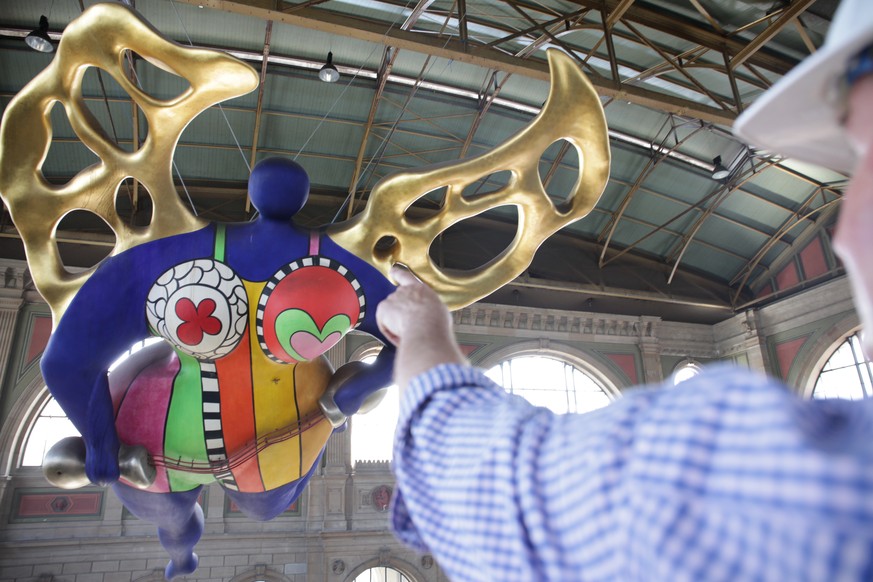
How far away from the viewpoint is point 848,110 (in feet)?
2.09

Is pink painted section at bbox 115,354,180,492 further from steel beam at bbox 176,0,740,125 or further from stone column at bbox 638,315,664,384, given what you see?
stone column at bbox 638,315,664,384

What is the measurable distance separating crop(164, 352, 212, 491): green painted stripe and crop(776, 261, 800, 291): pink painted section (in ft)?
46.1

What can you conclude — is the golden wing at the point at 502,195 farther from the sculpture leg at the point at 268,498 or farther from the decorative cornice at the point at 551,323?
the decorative cornice at the point at 551,323

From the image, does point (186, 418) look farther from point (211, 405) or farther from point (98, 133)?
point (98, 133)

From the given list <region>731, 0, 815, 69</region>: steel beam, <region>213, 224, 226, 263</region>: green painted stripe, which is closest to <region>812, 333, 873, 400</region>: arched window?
<region>731, 0, 815, 69</region>: steel beam

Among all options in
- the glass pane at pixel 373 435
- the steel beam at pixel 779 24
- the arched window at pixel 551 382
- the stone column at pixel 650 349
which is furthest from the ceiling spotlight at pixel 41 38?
the stone column at pixel 650 349

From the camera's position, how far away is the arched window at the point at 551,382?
13.3 metres

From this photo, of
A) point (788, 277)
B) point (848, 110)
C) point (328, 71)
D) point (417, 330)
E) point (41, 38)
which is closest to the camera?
point (848, 110)

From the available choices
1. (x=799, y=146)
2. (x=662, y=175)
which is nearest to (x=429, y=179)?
(x=799, y=146)

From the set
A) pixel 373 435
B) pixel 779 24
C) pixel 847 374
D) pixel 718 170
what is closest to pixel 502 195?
pixel 779 24

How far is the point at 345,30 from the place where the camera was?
716 cm

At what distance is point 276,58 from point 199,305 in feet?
25.2

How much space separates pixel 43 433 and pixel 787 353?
14.4 m

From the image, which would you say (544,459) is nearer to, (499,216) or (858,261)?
(858,261)
